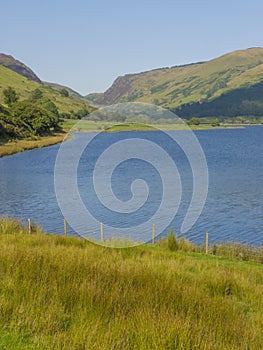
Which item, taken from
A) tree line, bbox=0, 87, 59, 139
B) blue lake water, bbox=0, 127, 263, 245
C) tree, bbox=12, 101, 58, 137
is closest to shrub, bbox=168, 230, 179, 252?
blue lake water, bbox=0, 127, 263, 245

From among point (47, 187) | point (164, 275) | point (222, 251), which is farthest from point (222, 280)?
point (47, 187)

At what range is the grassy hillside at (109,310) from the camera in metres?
4.70

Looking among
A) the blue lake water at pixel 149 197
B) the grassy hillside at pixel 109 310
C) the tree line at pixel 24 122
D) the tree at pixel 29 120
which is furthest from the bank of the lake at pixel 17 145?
the grassy hillside at pixel 109 310

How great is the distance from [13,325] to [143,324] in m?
1.53

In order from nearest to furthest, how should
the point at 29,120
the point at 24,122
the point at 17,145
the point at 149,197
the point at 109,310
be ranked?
the point at 109,310
the point at 149,197
the point at 17,145
the point at 24,122
the point at 29,120

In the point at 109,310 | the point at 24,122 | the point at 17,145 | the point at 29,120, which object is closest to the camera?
the point at 109,310

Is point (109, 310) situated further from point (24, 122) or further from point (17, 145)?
point (24, 122)

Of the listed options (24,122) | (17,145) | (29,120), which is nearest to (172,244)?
(17,145)

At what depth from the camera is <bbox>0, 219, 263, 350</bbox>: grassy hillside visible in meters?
4.70

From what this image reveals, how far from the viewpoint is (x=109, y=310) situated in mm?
5598

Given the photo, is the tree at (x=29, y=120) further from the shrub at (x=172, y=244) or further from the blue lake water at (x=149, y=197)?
the shrub at (x=172, y=244)

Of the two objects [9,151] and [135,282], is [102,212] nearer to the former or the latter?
[135,282]

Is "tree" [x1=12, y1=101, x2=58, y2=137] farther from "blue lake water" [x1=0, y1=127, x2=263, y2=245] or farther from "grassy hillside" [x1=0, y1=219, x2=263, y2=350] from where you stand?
"grassy hillside" [x1=0, y1=219, x2=263, y2=350]

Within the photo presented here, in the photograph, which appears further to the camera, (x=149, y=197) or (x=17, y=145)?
(x=17, y=145)
